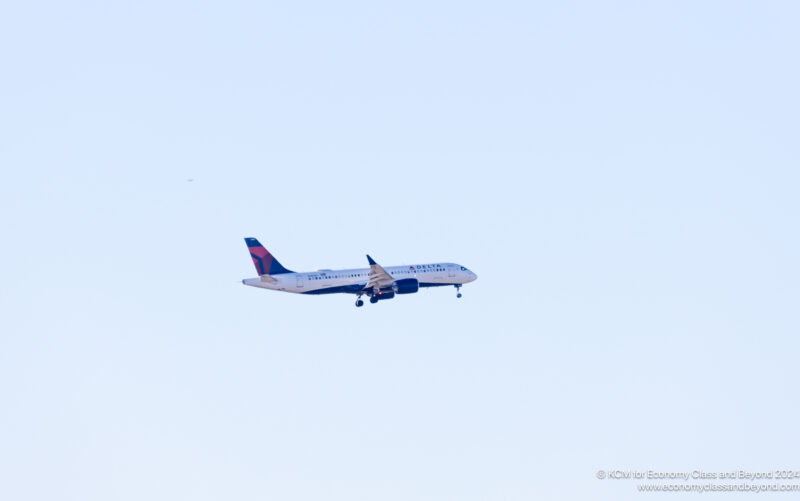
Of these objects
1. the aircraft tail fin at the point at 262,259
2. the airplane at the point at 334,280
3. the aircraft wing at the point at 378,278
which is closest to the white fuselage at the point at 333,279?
the airplane at the point at 334,280

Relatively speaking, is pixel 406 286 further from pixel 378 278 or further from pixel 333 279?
pixel 333 279

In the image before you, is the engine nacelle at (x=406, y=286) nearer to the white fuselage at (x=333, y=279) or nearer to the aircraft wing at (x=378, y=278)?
the aircraft wing at (x=378, y=278)

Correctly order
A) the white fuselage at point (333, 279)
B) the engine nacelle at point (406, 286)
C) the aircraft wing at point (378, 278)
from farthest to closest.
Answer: the engine nacelle at point (406, 286)
the aircraft wing at point (378, 278)
the white fuselage at point (333, 279)

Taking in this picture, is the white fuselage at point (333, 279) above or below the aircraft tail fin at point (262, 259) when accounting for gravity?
below

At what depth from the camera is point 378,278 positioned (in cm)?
11038

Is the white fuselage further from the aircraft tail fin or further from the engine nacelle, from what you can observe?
the engine nacelle

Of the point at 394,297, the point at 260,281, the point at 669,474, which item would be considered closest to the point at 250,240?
the point at 260,281

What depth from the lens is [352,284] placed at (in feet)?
365

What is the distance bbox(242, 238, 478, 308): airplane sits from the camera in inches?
4306

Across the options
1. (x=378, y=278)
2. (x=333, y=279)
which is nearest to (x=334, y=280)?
(x=333, y=279)

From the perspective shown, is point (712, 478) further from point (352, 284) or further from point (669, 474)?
point (352, 284)

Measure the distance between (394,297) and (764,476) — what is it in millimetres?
48023

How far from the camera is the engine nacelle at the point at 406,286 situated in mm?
111250

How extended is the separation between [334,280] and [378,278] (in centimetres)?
381
